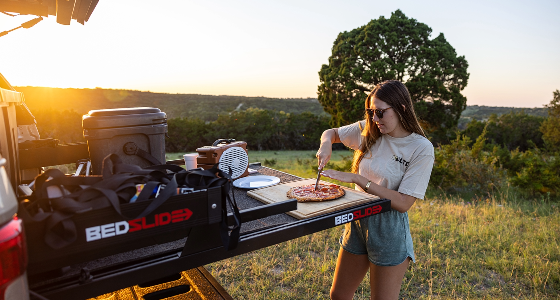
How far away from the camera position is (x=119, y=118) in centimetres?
188

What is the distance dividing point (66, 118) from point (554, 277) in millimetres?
21326

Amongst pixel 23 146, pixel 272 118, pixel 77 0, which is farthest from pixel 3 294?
pixel 272 118

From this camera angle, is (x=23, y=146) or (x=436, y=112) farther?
(x=436, y=112)

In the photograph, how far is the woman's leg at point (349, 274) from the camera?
2523 mm

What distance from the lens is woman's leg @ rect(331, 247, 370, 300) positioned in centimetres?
252

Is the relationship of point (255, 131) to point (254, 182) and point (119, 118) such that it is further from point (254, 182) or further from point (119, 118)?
point (119, 118)

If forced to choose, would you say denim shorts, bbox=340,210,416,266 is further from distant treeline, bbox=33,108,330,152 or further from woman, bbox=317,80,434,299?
distant treeline, bbox=33,108,330,152

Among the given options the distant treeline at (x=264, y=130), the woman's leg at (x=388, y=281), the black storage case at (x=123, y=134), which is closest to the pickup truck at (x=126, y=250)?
the black storage case at (x=123, y=134)

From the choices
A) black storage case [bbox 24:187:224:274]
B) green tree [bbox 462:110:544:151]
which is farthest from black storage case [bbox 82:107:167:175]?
green tree [bbox 462:110:544:151]

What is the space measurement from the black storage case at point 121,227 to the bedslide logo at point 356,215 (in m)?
0.74

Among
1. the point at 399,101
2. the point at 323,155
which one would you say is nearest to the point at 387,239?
the point at 323,155

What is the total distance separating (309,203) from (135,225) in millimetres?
1032

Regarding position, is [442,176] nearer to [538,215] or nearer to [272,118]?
[538,215]

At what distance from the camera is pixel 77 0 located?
2688 millimetres
